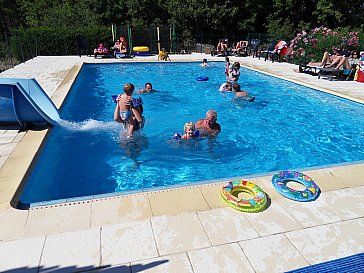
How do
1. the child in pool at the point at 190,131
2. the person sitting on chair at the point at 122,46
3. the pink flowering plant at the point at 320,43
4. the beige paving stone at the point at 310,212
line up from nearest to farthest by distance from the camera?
the beige paving stone at the point at 310,212, the child in pool at the point at 190,131, the pink flowering plant at the point at 320,43, the person sitting on chair at the point at 122,46

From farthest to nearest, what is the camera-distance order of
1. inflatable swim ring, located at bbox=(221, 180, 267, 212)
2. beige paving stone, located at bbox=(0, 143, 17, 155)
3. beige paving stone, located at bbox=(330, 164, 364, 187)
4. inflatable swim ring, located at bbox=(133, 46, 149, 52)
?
1. inflatable swim ring, located at bbox=(133, 46, 149, 52)
2. beige paving stone, located at bbox=(0, 143, 17, 155)
3. beige paving stone, located at bbox=(330, 164, 364, 187)
4. inflatable swim ring, located at bbox=(221, 180, 267, 212)

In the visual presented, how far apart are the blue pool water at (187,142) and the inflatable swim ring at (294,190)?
4.83ft

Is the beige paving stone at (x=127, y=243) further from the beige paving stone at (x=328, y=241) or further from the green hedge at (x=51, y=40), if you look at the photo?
the green hedge at (x=51, y=40)

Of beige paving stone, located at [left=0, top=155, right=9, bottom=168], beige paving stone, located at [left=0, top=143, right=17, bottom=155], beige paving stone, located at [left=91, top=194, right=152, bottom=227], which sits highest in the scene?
beige paving stone, located at [left=0, top=155, right=9, bottom=168]

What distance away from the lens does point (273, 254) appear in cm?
281

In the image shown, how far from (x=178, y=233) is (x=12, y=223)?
1.82 metres

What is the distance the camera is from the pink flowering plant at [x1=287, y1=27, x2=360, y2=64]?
541 inches

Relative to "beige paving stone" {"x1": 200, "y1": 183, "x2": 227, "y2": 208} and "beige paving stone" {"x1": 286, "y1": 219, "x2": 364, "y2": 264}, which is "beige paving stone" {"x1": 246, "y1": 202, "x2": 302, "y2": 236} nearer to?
"beige paving stone" {"x1": 286, "y1": 219, "x2": 364, "y2": 264}

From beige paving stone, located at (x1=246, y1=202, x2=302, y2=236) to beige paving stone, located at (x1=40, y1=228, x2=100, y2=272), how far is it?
5.70ft

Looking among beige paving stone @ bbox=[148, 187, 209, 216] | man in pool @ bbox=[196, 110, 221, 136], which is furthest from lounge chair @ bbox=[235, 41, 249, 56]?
beige paving stone @ bbox=[148, 187, 209, 216]

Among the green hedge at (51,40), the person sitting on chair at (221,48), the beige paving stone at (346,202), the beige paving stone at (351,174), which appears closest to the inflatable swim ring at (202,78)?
the person sitting on chair at (221,48)

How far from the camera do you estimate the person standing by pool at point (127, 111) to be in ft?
18.0

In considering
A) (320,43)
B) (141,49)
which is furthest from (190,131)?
(141,49)

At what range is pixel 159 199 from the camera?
3584 mm
